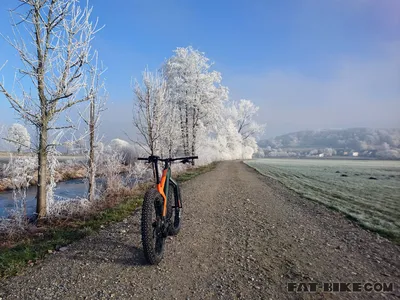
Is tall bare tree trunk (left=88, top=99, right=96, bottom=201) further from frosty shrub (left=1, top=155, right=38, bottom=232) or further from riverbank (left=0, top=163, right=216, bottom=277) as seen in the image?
frosty shrub (left=1, top=155, right=38, bottom=232)

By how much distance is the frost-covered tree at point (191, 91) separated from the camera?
28.2m

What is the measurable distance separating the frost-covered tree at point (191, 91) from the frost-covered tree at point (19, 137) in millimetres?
19651

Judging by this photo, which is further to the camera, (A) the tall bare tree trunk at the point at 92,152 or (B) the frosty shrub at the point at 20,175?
(A) the tall bare tree trunk at the point at 92,152

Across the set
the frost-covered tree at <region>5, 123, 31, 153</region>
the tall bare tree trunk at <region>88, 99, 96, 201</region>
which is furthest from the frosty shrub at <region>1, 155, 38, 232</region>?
the tall bare tree trunk at <region>88, 99, 96, 201</region>

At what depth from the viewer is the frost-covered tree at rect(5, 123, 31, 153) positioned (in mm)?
7484

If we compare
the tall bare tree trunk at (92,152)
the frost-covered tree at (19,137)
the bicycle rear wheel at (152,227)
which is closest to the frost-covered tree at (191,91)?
the tall bare tree trunk at (92,152)

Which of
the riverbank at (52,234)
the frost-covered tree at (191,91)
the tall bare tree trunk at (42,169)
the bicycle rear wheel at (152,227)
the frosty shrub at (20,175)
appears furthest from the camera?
the frost-covered tree at (191,91)

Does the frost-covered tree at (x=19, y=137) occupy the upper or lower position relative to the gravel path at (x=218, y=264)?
upper

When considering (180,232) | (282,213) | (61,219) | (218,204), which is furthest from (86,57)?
(282,213)

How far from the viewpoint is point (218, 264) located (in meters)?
Result: 4.27

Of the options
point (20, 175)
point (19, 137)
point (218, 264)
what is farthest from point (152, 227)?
point (20, 175)

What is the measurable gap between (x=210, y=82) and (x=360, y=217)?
24.3m

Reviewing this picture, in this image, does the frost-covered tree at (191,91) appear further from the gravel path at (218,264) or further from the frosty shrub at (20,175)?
the gravel path at (218,264)

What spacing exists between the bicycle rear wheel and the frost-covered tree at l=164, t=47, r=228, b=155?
77.1 feet
